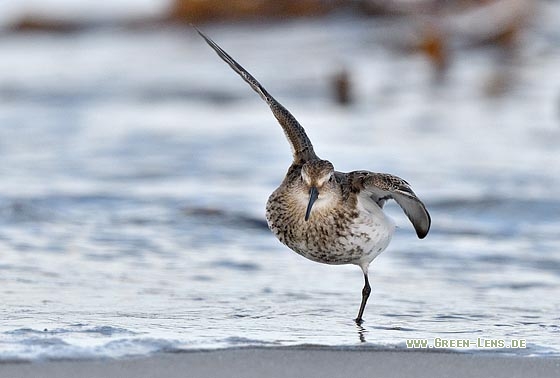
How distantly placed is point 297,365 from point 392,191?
4.96 ft

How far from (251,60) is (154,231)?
37.5 feet

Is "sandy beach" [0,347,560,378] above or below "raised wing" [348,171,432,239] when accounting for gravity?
below

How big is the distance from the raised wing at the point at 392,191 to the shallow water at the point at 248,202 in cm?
49

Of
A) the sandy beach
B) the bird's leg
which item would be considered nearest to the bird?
the bird's leg

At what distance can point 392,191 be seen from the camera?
6.02m

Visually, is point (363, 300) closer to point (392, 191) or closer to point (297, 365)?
point (392, 191)

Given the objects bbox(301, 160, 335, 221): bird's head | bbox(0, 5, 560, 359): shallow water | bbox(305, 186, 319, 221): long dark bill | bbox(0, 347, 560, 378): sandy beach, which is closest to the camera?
bbox(0, 347, 560, 378): sandy beach

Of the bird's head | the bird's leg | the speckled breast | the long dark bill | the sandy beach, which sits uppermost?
the bird's head

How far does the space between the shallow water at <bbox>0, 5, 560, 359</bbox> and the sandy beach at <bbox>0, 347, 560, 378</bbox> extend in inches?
6.6

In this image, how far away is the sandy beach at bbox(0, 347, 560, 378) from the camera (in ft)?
15.1

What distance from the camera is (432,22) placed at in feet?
70.7

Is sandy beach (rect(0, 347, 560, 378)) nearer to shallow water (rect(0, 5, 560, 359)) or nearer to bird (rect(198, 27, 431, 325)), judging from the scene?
shallow water (rect(0, 5, 560, 359))

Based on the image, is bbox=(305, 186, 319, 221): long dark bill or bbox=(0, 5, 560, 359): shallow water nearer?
bbox=(0, 5, 560, 359): shallow water

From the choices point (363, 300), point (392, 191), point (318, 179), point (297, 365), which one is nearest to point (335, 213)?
point (318, 179)
